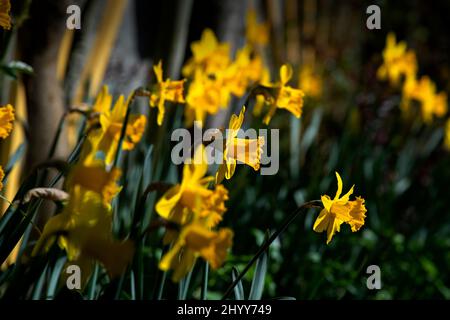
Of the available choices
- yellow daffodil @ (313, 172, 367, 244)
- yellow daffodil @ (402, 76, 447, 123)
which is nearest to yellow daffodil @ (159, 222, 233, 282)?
yellow daffodil @ (313, 172, 367, 244)

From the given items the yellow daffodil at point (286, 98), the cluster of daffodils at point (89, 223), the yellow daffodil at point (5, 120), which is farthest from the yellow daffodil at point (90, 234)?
the yellow daffodil at point (286, 98)

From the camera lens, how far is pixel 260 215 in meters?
2.79

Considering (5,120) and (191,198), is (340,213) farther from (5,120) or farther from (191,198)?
(5,120)

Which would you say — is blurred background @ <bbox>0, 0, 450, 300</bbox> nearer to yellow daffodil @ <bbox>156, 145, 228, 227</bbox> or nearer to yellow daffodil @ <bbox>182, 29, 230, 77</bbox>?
yellow daffodil @ <bbox>182, 29, 230, 77</bbox>

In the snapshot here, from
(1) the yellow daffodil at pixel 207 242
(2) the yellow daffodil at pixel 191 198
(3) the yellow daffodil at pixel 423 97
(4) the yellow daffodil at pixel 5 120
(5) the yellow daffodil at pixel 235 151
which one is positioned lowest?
(1) the yellow daffodil at pixel 207 242

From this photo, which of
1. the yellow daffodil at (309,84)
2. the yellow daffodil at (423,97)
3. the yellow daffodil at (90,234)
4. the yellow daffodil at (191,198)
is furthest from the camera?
the yellow daffodil at (309,84)

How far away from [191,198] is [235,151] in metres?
0.19

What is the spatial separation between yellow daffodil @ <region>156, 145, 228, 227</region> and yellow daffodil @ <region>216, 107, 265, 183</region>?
101 millimetres

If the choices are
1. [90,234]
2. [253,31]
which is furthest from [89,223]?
[253,31]

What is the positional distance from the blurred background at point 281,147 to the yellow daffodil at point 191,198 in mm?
482

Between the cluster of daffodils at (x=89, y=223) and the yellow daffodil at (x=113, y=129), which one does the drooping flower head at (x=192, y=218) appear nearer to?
the cluster of daffodils at (x=89, y=223)

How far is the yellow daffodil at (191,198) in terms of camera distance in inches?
46.8

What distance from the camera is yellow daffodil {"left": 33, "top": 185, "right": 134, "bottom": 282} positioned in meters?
1.01
